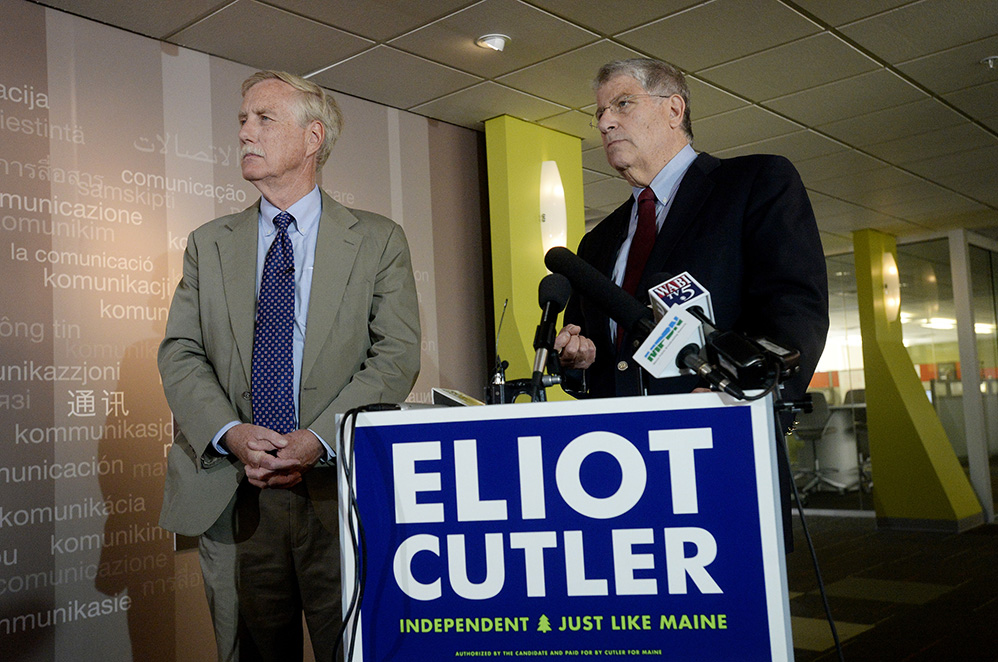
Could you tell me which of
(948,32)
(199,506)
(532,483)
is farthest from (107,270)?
(948,32)

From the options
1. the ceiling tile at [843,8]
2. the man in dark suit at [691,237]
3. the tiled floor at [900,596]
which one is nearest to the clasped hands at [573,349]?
the man in dark suit at [691,237]

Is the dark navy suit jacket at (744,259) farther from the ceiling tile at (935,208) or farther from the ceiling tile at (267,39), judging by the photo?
the ceiling tile at (935,208)

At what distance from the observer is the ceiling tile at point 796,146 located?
5.39m

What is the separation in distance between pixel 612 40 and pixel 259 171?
224 centimetres

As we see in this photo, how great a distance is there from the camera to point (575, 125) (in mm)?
4926

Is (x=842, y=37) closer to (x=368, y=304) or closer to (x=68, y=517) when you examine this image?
(x=368, y=304)

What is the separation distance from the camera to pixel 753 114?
4.91 metres

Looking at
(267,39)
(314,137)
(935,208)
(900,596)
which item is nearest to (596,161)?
(267,39)

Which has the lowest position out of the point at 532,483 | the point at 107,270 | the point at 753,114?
the point at 532,483

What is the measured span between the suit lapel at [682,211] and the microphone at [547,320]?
427 mm

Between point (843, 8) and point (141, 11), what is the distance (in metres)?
2.83

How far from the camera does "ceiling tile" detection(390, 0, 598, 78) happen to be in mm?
3539

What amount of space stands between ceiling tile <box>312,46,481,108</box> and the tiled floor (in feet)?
9.90

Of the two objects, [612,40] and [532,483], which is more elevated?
[612,40]
